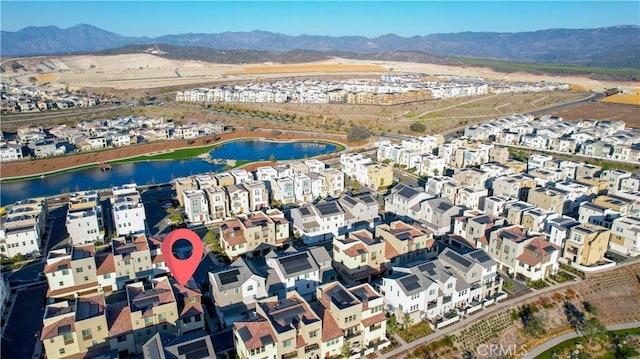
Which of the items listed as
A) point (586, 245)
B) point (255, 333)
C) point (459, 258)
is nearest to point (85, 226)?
point (255, 333)

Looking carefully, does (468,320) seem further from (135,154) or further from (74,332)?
(135,154)

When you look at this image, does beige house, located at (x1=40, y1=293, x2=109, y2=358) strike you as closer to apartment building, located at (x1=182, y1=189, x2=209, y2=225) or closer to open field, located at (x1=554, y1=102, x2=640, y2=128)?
apartment building, located at (x1=182, y1=189, x2=209, y2=225)

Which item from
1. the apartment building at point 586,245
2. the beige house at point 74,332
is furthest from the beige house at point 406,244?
the beige house at point 74,332

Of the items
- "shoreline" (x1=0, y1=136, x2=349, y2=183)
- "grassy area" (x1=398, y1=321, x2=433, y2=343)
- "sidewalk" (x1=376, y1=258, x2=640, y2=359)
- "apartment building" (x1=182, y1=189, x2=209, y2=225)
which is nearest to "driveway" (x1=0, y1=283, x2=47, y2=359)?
"apartment building" (x1=182, y1=189, x2=209, y2=225)

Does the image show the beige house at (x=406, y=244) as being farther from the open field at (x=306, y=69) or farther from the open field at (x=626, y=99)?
the open field at (x=306, y=69)

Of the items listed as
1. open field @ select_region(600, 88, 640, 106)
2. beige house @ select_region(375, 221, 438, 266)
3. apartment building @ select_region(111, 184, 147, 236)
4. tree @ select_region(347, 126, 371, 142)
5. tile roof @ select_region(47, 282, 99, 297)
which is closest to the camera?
tile roof @ select_region(47, 282, 99, 297)

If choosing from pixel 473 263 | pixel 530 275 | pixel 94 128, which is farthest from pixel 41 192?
pixel 530 275
